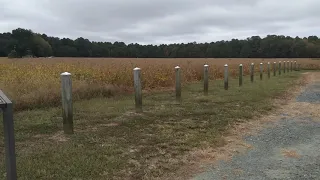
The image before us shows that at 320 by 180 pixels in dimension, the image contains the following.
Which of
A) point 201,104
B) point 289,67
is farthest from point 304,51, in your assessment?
point 201,104

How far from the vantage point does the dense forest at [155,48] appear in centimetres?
4734

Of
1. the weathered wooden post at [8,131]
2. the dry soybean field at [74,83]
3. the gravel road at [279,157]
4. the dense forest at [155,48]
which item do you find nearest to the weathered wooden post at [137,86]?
the dry soybean field at [74,83]

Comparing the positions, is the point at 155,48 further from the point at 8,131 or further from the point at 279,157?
the point at 8,131

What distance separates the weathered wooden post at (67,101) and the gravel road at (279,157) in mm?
2432

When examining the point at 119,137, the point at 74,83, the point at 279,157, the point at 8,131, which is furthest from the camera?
the point at 74,83

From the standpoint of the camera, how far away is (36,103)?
815 cm

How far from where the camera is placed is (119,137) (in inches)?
211

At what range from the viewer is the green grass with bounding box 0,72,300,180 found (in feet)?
12.6

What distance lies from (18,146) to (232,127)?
355 cm

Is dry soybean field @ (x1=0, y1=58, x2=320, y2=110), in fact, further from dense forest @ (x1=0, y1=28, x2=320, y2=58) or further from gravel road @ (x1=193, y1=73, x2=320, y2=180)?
dense forest @ (x1=0, y1=28, x2=320, y2=58)

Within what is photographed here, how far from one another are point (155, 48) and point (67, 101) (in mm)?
70256

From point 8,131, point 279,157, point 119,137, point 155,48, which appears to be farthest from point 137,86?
point 155,48

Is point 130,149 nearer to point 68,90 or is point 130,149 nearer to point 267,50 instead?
point 68,90

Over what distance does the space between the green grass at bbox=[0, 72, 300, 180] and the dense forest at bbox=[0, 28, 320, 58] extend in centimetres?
4058
